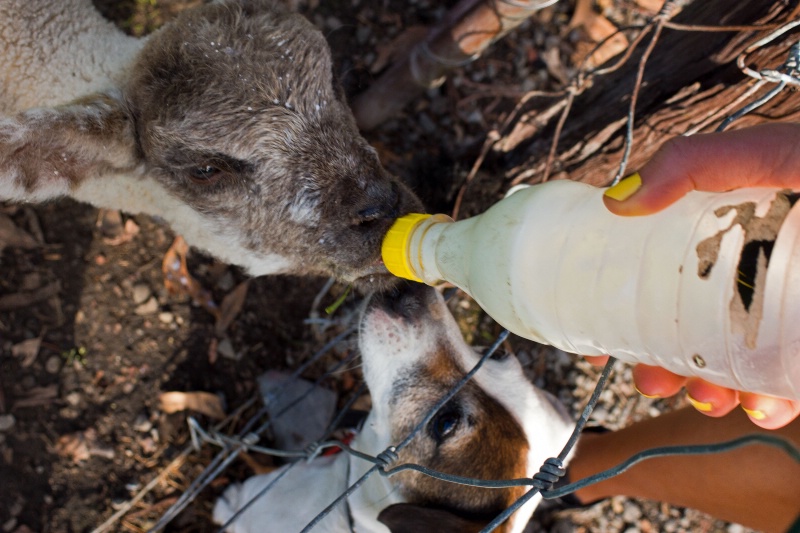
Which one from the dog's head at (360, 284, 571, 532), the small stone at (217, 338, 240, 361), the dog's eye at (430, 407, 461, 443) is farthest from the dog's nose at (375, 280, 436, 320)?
the small stone at (217, 338, 240, 361)

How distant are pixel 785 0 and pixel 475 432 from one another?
7.94 feet

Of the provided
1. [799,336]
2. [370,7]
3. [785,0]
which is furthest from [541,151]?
[799,336]

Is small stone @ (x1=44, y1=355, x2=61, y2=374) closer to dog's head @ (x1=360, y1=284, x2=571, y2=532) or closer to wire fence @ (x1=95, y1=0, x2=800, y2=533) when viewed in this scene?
wire fence @ (x1=95, y1=0, x2=800, y2=533)

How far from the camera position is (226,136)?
2.44 meters

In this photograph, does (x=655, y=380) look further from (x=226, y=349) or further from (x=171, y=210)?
(x=226, y=349)

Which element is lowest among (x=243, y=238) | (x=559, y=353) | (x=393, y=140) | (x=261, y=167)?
(x=559, y=353)

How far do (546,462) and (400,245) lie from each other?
91 cm

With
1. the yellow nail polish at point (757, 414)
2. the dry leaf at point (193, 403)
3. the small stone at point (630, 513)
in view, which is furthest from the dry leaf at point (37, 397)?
the small stone at point (630, 513)

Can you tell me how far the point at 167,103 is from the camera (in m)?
2.47

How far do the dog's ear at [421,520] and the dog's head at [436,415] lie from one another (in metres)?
0.08

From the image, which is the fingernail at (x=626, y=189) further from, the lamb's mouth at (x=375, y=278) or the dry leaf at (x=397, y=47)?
the dry leaf at (x=397, y=47)

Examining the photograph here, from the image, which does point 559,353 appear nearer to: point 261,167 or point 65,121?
point 261,167

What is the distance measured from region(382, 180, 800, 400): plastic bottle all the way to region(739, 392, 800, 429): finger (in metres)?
0.35

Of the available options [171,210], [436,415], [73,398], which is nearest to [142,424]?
[73,398]
